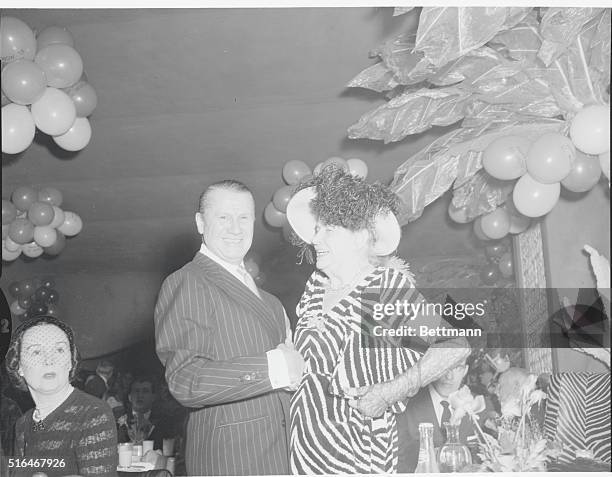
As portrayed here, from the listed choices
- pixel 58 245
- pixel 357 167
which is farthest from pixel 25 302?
pixel 357 167

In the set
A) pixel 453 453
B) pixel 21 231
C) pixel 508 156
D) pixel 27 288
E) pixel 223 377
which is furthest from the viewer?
pixel 21 231

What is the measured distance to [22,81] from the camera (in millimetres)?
2527

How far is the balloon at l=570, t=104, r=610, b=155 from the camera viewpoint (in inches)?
94.0

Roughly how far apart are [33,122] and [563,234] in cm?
209

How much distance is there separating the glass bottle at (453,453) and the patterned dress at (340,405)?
16cm

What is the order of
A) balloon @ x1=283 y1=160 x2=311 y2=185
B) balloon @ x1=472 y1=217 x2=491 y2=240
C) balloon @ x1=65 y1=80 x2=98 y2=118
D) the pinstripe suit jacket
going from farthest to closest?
balloon @ x1=472 y1=217 x2=491 y2=240 < balloon @ x1=65 y1=80 x2=98 y2=118 < balloon @ x1=283 y1=160 x2=311 y2=185 < the pinstripe suit jacket

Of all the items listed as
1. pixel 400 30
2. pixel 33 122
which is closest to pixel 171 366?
pixel 33 122

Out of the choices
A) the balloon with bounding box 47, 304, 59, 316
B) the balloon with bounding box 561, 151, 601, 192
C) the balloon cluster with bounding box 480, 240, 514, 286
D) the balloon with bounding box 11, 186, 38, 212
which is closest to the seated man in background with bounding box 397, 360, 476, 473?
the balloon cluster with bounding box 480, 240, 514, 286

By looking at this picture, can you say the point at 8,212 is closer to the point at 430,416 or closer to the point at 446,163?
the point at 446,163

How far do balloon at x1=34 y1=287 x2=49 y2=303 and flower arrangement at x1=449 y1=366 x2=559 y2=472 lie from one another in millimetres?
1602

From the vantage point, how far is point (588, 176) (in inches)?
97.4

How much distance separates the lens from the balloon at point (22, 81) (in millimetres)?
2521

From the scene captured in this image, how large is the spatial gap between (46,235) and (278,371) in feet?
4.49

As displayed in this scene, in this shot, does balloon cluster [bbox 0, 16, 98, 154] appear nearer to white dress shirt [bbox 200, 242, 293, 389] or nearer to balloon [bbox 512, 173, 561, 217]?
white dress shirt [bbox 200, 242, 293, 389]
